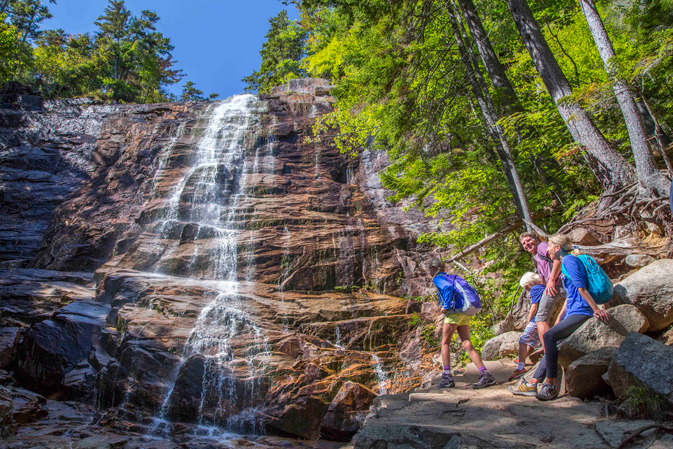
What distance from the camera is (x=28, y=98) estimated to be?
25.7 metres

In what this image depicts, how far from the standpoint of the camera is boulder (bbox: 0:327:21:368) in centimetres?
982

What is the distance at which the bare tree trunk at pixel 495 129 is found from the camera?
24.2 feet

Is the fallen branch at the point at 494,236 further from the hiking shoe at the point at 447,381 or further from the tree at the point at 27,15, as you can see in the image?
the tree at the point at 27,15

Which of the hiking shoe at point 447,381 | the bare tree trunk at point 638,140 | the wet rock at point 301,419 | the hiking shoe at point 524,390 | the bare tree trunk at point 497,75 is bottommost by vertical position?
the wet rock at point 301,419

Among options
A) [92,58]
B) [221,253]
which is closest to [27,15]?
[92,58]

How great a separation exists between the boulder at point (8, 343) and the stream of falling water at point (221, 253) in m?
4.21

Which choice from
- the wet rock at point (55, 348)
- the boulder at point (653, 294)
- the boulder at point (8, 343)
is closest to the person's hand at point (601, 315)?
the boulder at point (653, 294)

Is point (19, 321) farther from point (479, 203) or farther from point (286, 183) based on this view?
point (479, 203)

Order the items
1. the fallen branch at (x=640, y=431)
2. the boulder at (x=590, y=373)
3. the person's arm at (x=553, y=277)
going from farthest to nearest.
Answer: the person's arm at (x=553, y=277)
the boulder at (x=590, y=373)
the fallen branch at (x=640, y=431)

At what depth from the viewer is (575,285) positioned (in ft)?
12.5

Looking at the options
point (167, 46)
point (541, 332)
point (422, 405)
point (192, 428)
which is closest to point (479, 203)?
point (541, 332)

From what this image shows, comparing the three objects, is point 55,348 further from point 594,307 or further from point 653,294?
point 653,294

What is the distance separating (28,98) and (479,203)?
30.1 meters

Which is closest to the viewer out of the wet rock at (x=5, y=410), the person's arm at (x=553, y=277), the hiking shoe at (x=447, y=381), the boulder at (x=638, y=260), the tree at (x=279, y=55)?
the person's arm at (x=553, y=277)
